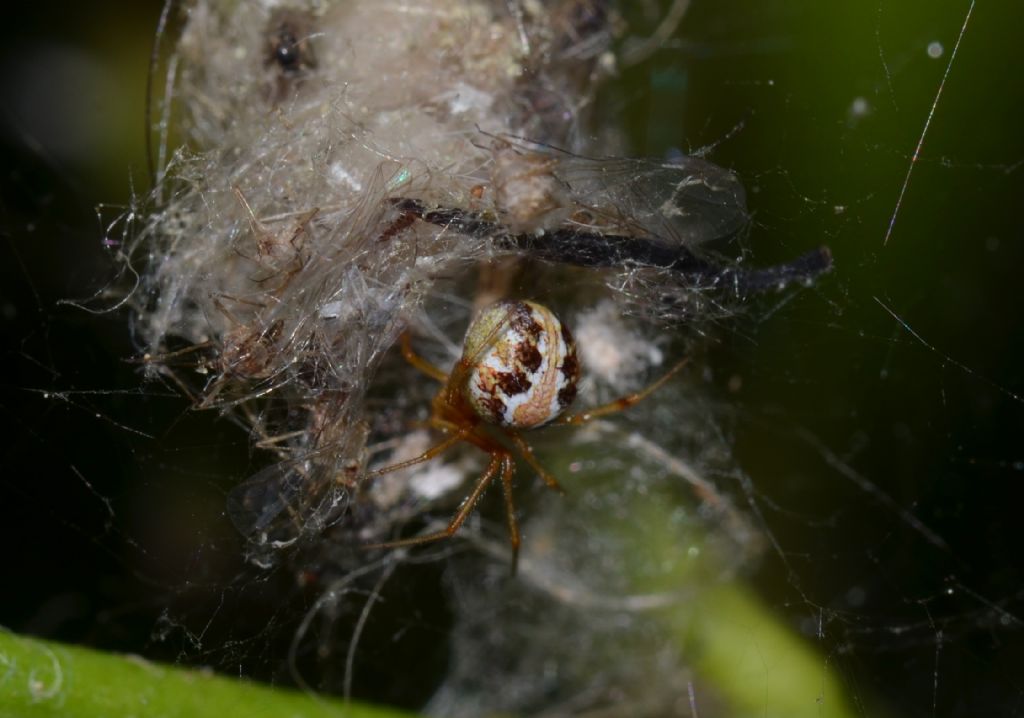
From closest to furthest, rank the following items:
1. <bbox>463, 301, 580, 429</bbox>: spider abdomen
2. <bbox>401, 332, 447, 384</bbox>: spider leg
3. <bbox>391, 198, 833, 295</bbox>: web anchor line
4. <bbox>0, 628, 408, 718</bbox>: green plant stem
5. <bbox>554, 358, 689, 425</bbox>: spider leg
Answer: <bbox>0, 628, 408, 718</bbox>: green plant stem → <bbox>391, 198, 833, 295</bbox>: web anchor line → <bbox>463, 301, 580, 429</bbox>: spider abdomen → <bbox>401, 332, 447, 384</bbox>: spider leg → <bbox>554, 358, 689, 425</bbox>: spider leg

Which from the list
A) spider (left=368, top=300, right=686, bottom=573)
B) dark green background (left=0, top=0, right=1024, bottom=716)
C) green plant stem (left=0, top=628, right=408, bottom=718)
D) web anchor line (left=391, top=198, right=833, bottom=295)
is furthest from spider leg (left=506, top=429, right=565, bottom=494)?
green plant stem (left=0, top=628, right=408, bottom=718)

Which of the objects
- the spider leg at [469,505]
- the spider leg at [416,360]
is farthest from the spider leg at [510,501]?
the spider leg at [416,360]

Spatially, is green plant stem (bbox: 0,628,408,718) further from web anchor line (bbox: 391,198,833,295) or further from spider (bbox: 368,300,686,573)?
web anchor line (bbox: 391,198,833,295)

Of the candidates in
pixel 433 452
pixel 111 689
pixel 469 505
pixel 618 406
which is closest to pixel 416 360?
pixel 433 452

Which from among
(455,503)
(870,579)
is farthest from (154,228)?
(870,579)

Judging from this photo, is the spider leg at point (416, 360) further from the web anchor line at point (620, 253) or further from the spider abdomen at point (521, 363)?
the web anchor line at point (620, 253)

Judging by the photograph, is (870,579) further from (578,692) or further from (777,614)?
(578,692)

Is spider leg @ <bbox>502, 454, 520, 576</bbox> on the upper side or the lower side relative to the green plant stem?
lower
